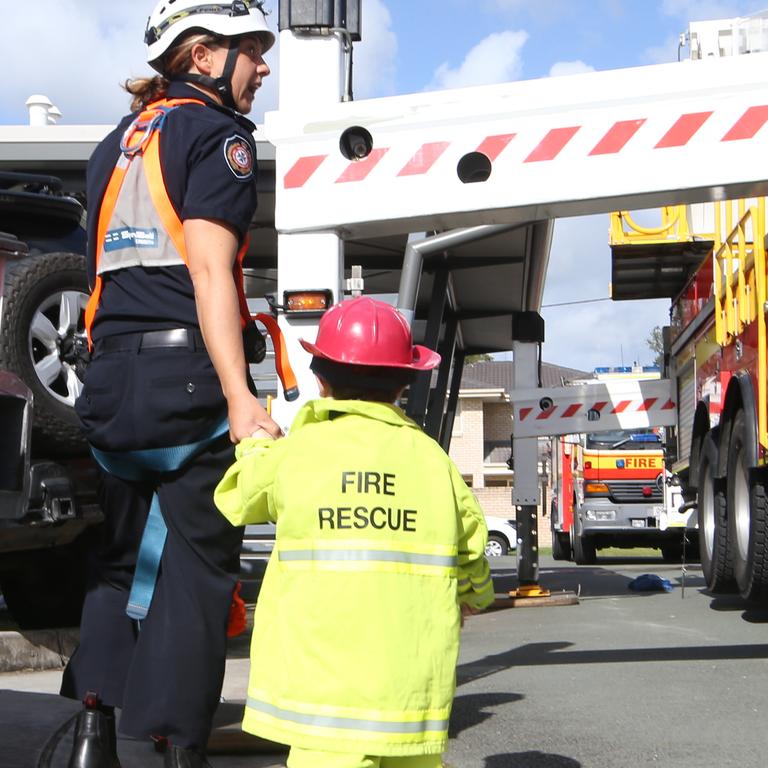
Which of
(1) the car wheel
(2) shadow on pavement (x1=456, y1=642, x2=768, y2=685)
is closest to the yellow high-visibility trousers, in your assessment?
(2) shadow on pavement (x1=456, y1=642, x2=768, y2=685)

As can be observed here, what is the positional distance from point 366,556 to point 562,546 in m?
24.2

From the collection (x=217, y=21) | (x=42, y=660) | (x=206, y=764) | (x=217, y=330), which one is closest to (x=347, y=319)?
(x=217, y=330)

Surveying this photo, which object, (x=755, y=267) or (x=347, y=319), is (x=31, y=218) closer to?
(x=347, y=319)

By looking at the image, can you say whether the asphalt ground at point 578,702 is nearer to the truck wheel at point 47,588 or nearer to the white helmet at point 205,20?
the truck wheel at point 47,588

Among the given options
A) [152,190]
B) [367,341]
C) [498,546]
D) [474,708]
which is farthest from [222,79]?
[498,546]

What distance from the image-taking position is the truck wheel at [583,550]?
22.8m

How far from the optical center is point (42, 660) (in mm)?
6559

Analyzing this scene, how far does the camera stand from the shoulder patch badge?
3.31 meters

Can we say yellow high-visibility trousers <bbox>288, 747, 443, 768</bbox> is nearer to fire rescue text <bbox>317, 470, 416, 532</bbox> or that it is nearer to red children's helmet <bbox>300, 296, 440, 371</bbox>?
fire rescue text <bbox>317, 470, 416, 532</bbox>

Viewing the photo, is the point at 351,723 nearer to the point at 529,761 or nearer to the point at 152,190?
the point at 152,190

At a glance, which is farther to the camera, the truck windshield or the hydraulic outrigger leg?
the truck windshield

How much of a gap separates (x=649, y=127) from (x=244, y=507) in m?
2.77

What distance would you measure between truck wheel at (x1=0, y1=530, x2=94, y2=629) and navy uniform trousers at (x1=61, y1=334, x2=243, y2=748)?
290 cm

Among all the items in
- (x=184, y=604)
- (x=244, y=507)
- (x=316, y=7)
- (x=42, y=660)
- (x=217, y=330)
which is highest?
(x=316, y=7)
